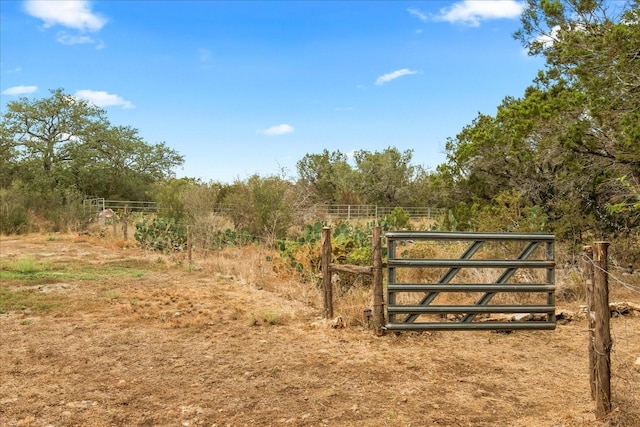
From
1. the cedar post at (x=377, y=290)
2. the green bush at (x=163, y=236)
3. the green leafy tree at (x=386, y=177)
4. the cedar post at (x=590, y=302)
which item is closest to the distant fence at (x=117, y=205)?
the green bush at (x=163, y=236)

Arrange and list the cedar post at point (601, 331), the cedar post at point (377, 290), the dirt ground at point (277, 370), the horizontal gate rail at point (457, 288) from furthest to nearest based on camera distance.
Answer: the cedar post at point (377, 290) → the horizontal gate rail at point (457, 288) → the dirt ground at point (277, 370) → the cedar post at point (601, 331)

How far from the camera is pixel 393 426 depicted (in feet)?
11.7

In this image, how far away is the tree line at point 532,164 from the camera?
8266 mm

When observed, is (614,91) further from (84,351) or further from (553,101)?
(84,351)

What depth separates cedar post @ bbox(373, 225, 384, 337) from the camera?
5.89m

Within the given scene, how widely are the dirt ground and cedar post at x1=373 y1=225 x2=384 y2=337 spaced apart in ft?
0.51

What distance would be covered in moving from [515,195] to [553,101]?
2.95 meters

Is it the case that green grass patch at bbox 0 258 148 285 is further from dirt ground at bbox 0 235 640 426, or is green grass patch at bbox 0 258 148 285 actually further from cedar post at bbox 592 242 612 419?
cedar post at bbox 592 242 612 419

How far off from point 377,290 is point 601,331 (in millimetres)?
2747

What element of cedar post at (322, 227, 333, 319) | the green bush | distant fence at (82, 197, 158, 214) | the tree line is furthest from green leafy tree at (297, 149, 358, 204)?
cedar post at (322, 227, 333, 319)

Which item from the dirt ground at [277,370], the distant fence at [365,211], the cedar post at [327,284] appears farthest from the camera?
the distant fence at [365,211]

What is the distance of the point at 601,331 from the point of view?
3.48m

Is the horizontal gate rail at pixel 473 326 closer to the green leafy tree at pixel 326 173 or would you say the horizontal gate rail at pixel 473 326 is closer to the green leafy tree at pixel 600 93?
the green leafy tree at pixel 600 93

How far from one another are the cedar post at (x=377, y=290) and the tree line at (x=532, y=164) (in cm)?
263
